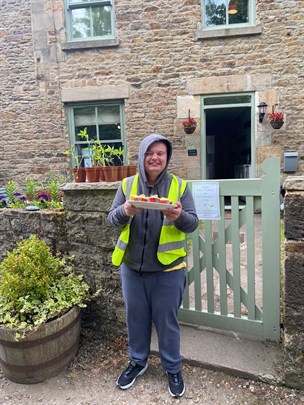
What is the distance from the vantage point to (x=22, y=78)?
23.9 feet

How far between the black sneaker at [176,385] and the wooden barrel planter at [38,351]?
83 cm

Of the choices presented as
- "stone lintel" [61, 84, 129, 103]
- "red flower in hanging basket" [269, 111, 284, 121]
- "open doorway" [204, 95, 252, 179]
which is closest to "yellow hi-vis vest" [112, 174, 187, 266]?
"red flower in hanging basket" [269, 111, 284, 121]

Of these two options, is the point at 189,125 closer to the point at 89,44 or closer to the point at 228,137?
the point at 89,44

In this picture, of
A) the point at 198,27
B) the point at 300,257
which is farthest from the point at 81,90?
the point at 300,257

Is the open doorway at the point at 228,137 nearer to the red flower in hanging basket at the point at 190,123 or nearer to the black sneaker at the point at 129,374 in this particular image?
the red flower in hanging basket at the point at 190,123

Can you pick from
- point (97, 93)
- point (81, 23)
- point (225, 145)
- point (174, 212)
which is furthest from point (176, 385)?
point (225, 145)

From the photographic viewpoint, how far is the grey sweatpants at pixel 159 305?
2.04 metres

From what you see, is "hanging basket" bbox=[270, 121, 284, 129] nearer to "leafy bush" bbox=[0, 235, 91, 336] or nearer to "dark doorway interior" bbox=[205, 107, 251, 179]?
"dark doorway interior" bbox=[205, 107, 251, 179]

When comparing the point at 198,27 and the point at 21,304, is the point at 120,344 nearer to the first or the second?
the point at 21,304

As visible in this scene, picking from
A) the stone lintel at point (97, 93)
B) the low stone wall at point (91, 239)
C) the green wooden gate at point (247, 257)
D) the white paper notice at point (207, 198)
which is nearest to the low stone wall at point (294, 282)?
the green wooden gate at point (247, 257)

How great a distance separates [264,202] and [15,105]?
6995 millimetres

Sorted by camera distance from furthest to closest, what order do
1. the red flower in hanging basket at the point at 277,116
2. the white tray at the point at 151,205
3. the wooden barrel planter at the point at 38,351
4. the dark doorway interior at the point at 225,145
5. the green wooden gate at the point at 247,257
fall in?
the dark doorway interior at the point at 225,145 → the red flower in hanging basket at the point at 277,116 → the green wooden gate at the point at 247,257 → the wooden barrel planter at the point at 38,351 → the white tray at the point at 151,205

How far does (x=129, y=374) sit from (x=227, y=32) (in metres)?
6.84

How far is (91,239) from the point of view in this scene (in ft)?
8.63
